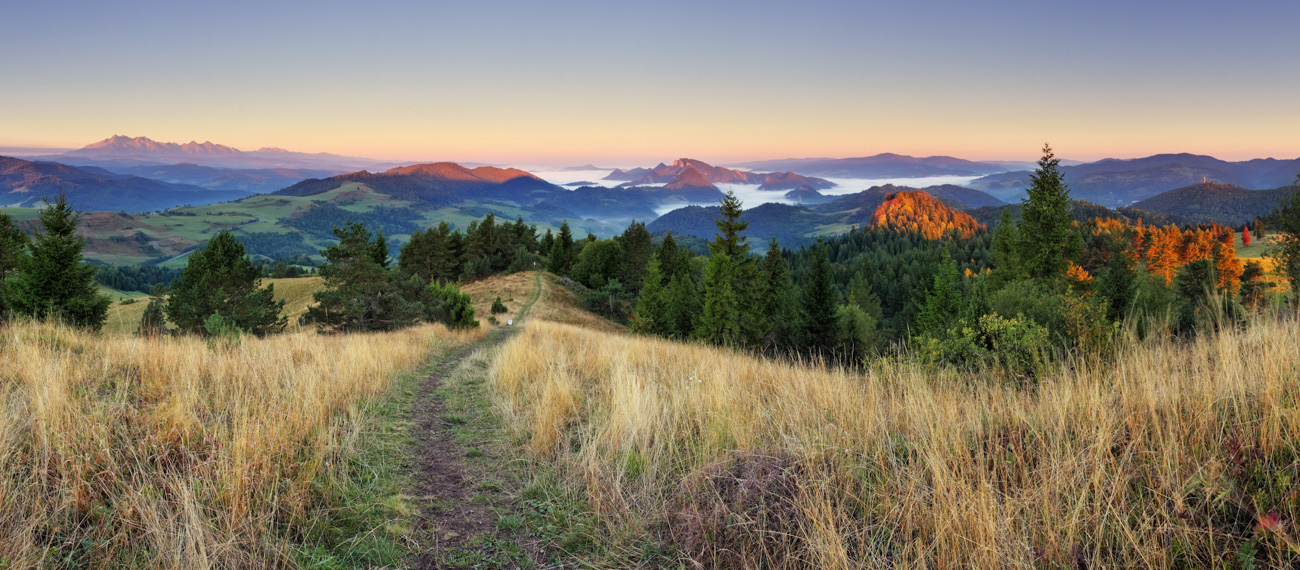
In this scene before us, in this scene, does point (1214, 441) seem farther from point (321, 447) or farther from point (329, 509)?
point (321, 447)

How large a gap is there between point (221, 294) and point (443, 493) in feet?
106

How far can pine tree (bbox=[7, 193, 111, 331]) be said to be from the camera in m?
23.3

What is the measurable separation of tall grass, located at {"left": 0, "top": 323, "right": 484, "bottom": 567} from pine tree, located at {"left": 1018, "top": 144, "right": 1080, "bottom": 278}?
39.8 m

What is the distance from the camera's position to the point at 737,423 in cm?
474

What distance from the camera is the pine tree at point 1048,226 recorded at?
33156 mm

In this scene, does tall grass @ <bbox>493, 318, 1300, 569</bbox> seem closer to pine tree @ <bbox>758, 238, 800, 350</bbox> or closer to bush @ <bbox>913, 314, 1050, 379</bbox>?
bush @ <bbox>913, 314, 1050, 379</bbox>

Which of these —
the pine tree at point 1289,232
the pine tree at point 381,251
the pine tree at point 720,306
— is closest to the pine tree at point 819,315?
the pine tree at point 720,306

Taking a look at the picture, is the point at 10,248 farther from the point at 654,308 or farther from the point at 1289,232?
the point at 1289,232

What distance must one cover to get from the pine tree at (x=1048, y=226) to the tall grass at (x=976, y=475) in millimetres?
34440

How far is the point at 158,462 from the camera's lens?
142 inches

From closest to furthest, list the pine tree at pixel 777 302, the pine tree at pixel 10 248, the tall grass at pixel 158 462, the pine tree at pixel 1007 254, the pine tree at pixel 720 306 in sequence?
the tall grass at pixel 158 462 → the pine tree at pixel 10 248 → the pine tree at pixel 1007 254 → the pine tree at pixel 720 306 → the pine tree at pixel 777 302

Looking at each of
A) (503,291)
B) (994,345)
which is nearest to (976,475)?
(994,345)

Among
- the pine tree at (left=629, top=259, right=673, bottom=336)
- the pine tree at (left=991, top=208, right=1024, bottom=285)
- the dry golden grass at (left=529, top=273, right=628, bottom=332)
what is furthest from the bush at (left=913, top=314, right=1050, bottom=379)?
the pine tree at (left=629, top=259, right=673, bottom=336)

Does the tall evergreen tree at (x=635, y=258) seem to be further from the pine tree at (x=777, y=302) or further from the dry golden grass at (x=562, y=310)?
the pine tree at (x=777, y=302)
